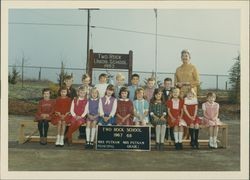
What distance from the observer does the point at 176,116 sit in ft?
25.7

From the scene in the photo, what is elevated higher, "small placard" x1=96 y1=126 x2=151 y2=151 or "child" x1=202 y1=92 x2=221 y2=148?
"child" x1=202 y1=92 x2=221 y2=148

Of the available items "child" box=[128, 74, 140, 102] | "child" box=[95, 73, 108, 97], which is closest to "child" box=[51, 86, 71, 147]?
"child" box=[95, 73, 108, 97]

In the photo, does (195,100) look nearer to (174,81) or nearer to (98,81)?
(174,81)

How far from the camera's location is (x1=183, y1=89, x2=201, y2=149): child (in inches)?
309

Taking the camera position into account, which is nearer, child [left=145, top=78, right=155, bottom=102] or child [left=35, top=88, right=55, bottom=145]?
child [left=35, top=88, right=55, bottom=145]

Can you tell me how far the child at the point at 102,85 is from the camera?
26.2ft

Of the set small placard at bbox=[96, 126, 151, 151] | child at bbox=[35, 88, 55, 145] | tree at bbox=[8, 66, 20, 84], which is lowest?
small placard at bbox=[96, 126, 151, 151]

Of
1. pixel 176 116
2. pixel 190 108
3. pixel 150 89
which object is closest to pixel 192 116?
pixel 190 108

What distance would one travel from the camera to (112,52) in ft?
26.8

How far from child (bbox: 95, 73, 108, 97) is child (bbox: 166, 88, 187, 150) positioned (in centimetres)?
115

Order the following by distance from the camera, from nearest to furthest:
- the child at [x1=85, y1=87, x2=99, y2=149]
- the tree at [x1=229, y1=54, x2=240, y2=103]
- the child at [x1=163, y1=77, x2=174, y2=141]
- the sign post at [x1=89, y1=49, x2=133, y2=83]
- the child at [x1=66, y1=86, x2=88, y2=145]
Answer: the child at [x1=85, y1=87, x2=99, y2=149], the child at [x1=66, y1=86, x2=88, y2=145], the child at [x1=163, y1=77, x2=174, y2=141], the sign post at [x1=89, y1=49, x2=133, y2=83], the tree at [x1=229, y1=54, x2=240, y2=103]

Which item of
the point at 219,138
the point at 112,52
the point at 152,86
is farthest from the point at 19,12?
the point at 219,138

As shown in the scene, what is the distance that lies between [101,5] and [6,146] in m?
2.64

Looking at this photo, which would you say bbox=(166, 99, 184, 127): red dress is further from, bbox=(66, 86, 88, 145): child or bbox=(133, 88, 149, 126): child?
bbox=(66, 86, 88, 145): child
